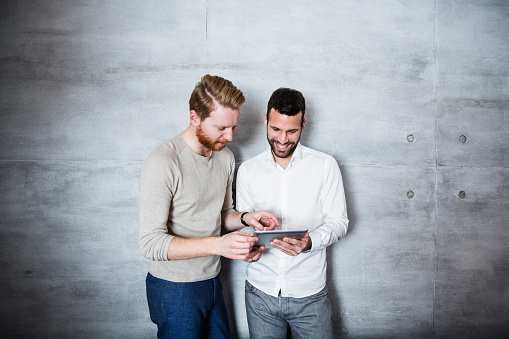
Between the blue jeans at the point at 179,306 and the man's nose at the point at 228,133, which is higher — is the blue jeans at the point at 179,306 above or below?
below

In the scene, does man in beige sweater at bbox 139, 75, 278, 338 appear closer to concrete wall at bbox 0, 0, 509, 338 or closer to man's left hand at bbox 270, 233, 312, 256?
man's left hand at bbox 270, 233, 312, 256

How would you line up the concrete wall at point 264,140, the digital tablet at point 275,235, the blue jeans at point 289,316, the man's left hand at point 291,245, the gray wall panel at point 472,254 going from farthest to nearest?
the gray wall panel at point 472,254 → the concrete wall at point 264,140 → the blue jeans at point 289,316 → the man's left hand at point 291,245 → the digital tablet at point 275,235

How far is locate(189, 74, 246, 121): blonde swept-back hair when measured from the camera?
5.72 feet

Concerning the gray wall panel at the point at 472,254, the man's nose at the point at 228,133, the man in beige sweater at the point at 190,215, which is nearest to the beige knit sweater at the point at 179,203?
the man in beige sweater at the point at 190,215

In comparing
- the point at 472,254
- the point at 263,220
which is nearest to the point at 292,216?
the point at 263,220

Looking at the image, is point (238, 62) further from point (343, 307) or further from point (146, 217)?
point (343, 307)

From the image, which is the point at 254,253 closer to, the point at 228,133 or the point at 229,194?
the point at 229,194

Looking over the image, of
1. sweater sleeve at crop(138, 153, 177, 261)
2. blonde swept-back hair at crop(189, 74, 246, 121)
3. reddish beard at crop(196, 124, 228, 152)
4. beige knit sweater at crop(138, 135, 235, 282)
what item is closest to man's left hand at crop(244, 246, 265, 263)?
beige knit sweater at crop(138, 135, 235, 282)

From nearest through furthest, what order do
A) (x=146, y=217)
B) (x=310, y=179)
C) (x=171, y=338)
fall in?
1. (x=146, y=217)
2. (x=171, y=338)
3. (x=310, y=179)

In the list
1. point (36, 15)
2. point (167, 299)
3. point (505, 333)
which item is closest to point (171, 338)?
point (167, 299)

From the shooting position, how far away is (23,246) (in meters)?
2.41

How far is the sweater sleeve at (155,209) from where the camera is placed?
154cm

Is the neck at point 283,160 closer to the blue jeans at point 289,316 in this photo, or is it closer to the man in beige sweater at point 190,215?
the man in beige sweater at point 190,215

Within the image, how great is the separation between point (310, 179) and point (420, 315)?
5.37 ft
